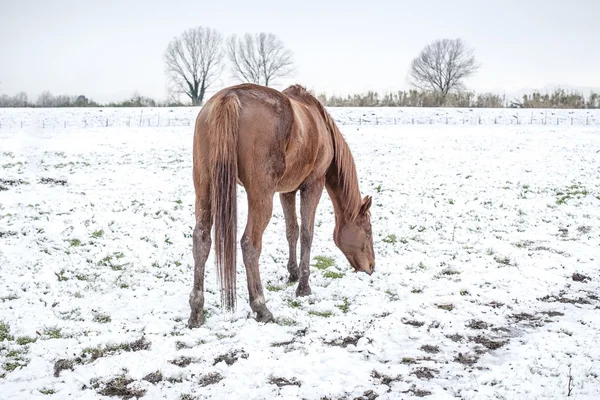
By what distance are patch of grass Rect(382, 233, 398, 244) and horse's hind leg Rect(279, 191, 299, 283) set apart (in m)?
2.28

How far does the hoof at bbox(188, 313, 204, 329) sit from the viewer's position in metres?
4.32

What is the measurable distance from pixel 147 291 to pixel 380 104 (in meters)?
28.8

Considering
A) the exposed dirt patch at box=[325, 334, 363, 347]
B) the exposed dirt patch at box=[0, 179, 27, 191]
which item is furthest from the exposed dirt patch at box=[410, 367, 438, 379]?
the exposed dirt patch at box=[0, 179, 27, 191]

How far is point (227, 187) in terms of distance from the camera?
4055 millimetres

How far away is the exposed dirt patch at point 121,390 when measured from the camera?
320 centimetres

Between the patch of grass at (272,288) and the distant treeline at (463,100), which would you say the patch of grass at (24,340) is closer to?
the patch of grass at (272,288)

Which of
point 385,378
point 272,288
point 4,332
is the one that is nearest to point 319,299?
point 272,288

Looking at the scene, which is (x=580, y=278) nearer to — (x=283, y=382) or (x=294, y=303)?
(x=294, y=303)

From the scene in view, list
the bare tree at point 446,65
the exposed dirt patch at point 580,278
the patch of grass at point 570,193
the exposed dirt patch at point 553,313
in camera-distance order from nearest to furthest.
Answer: the exposed dirt patch at point 553,313, the exposed dirt patch at point 580,278, the patch of grass at point 570,193, the bare tree at point 446,65

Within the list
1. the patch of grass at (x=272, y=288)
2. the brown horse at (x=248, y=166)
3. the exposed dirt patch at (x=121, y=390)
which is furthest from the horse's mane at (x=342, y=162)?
the exposed dirt patch at (x=121, y=390)

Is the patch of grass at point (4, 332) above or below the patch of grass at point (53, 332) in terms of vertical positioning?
above

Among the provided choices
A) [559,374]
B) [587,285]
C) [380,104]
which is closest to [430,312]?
[559,374]

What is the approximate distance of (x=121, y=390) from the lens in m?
3.25

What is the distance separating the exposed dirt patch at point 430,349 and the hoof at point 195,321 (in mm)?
2062
